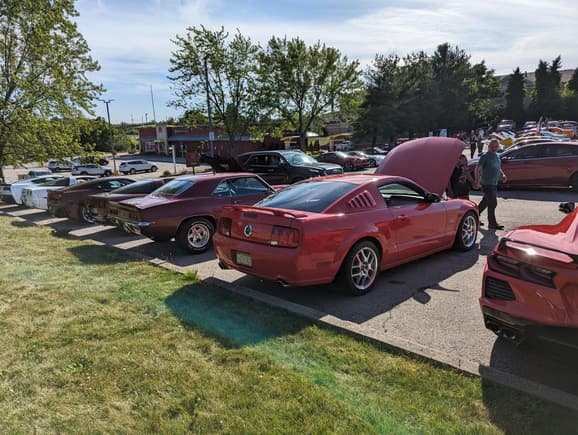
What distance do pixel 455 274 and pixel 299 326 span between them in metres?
2.79

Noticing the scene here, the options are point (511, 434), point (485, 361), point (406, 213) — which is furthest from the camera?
point (406, 213)

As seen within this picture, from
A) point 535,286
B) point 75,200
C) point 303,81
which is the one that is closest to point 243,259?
point 535,286

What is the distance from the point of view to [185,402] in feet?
9.01

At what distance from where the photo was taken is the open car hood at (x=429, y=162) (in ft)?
26.2

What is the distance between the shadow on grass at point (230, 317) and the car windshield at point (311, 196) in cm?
125

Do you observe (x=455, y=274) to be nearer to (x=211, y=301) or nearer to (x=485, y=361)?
(x=485, y=361)

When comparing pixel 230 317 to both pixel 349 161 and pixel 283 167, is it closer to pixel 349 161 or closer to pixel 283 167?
pixel 283 167

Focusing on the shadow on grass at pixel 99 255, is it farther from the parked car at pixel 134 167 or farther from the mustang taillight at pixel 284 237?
the parked car at pixel 134 167

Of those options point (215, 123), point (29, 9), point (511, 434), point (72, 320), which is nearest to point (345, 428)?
point (511, 434)

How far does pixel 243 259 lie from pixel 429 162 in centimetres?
492

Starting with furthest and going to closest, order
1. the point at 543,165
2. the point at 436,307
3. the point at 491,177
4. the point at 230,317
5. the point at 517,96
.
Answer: the point at 517,96
the point at 543,165
the point at 491,177
the point at 436,307
the point at 230,317

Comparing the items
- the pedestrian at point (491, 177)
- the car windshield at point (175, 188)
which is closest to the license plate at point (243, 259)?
the car windshield at point (175, 188)

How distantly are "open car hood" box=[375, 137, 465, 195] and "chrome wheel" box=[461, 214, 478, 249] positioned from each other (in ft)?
3.97

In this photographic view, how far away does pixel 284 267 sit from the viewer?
4.40m
